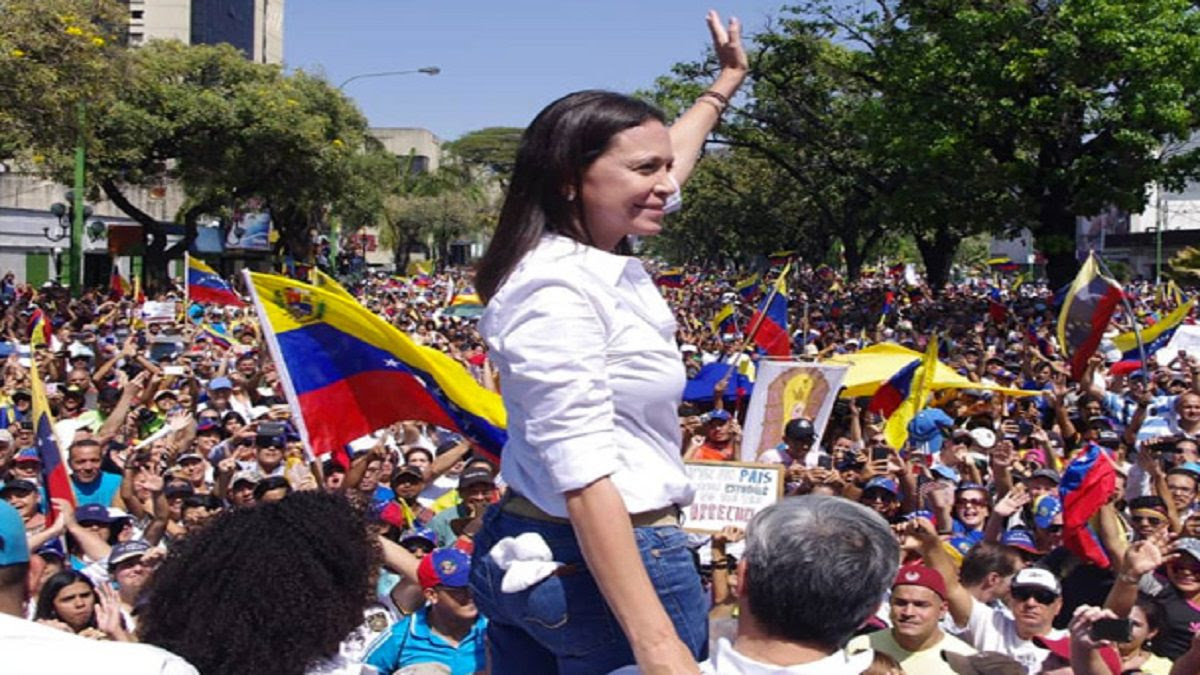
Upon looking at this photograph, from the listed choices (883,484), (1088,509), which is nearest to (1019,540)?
(1088,509)

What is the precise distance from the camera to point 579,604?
227 cm

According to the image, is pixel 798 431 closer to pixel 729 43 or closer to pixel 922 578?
pixel 922 578

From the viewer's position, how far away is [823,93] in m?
35.6

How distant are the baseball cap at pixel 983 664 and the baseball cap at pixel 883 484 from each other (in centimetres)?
255

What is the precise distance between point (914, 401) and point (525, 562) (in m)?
9.17

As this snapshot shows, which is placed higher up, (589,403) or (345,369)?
(589,403)

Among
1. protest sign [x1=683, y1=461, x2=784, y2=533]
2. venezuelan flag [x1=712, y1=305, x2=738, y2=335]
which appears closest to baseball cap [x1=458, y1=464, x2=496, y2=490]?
protest sign [x1=683, y1=461, x2=784, y2=533]

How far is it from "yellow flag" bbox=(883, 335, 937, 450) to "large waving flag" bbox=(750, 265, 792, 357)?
3.37 m

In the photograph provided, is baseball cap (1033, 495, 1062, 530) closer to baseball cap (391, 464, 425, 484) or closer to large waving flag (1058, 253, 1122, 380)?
baseball cap (391, 464, 425, 484)

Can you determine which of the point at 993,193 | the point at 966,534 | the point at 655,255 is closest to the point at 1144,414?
the point at 966,534

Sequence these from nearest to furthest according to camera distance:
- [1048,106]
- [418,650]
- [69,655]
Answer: [69,655] < [418,650] < [1048,106]

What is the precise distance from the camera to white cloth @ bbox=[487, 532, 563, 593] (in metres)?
2.27

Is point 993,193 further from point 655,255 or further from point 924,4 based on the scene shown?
point 655,255

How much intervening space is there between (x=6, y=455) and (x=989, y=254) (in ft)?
299
